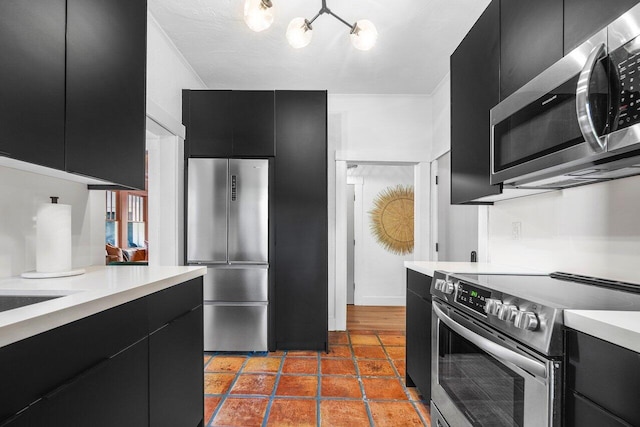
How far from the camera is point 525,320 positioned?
3.47 feet

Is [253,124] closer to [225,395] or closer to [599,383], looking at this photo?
[225,395]

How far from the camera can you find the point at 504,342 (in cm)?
118

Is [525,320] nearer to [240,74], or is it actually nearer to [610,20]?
[610,20]

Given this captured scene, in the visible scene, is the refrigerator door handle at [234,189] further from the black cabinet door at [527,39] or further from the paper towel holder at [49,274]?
the black cabinet door at [527,39]

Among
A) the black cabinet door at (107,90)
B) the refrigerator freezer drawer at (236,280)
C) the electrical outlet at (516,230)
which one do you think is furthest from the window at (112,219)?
the electrical outlet at (516,230)

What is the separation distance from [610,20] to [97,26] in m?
1.84

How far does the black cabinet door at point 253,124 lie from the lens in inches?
123

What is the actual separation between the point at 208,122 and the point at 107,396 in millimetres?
2484

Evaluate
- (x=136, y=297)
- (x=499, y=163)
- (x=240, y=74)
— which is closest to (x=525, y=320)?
(x=499, y=163)

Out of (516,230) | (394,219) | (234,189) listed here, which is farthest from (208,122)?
(394,219)

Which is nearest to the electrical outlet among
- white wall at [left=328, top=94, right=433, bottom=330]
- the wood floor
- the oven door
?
the oven door

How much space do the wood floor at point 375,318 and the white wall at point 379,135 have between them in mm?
872

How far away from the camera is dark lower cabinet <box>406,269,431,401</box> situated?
204cm

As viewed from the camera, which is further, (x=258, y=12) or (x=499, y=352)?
(x=258, y=12)
